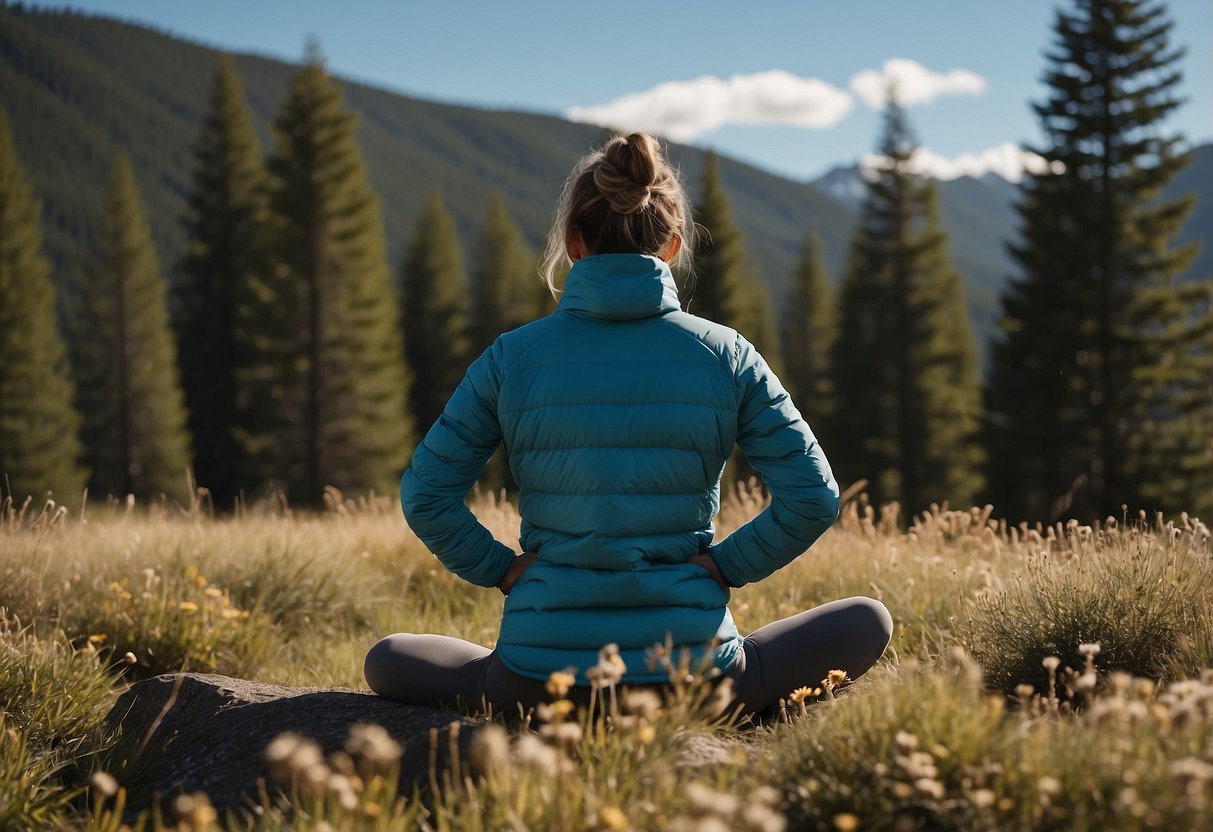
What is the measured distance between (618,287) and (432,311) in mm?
38364

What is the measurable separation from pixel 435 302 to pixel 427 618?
36.0 m

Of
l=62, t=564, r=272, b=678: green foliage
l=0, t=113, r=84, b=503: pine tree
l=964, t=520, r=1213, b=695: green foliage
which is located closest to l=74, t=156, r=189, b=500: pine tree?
l=0, t=113, r=84, b=503: pine tree

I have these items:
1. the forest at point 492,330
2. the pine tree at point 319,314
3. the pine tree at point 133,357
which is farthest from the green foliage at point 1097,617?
the pine tree at point 133,357

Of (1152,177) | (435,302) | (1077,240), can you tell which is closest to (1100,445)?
(1077,240)

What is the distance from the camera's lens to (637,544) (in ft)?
8.44

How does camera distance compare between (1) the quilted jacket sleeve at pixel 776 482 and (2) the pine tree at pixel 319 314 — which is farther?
(2) the pine tree at pixel 319 314

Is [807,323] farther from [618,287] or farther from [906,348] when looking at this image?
[618,287]

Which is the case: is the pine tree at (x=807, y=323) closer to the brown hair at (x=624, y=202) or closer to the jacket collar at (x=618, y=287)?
the brown hair at (x=624, y=202)

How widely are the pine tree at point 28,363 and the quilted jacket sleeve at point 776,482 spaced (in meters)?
31.0

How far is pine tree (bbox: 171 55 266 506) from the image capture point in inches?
1282

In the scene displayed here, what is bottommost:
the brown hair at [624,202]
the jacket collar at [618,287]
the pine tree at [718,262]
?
the jacket collar at [618,287]

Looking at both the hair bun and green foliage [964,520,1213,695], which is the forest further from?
the hair bun

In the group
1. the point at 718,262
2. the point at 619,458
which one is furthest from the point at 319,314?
the point at 619,458

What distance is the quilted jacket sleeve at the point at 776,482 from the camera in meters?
2.60
